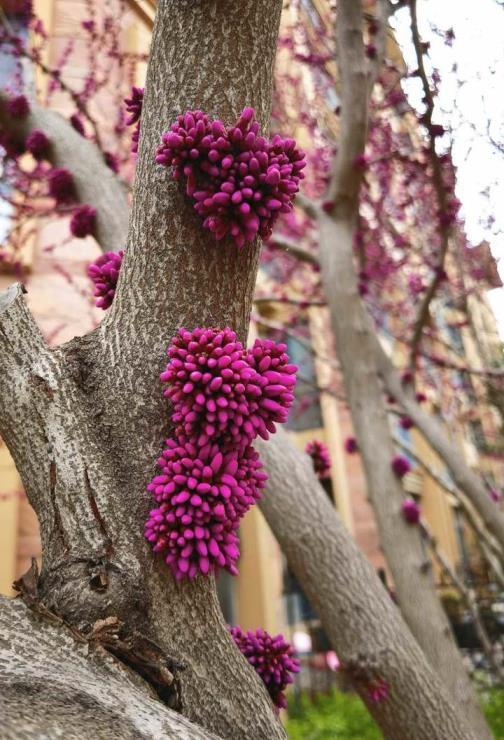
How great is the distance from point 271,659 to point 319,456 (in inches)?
40.7

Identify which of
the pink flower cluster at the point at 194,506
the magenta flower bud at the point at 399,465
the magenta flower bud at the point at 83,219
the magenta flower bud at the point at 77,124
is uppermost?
the magenta flower bud at the point at 77,124

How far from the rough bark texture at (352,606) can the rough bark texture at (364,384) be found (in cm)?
61

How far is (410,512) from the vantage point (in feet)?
9.12

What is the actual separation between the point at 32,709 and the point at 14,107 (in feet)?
7.82

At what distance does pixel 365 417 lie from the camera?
9.79 feet

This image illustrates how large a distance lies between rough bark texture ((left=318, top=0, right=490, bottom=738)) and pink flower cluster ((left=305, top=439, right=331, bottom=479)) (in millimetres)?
577

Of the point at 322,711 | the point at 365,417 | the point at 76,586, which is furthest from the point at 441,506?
the point at 76,586

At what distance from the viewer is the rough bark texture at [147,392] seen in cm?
111

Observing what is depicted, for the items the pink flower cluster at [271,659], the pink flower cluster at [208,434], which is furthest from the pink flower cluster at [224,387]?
the pink flower cluster at [271,659]

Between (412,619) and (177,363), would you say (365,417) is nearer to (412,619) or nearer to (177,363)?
(412,619)

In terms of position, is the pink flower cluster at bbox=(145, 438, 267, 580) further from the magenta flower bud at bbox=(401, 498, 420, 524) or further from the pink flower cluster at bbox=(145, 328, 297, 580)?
the magenta flower bud at bbox=(401, 498, 420, 524)

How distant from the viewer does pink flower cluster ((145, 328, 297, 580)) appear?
1.08 metres

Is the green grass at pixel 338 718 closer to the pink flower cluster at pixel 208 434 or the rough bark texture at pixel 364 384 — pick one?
the rough bark texture at pixel 364 384

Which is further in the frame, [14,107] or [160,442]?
[14,107]
